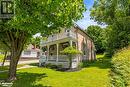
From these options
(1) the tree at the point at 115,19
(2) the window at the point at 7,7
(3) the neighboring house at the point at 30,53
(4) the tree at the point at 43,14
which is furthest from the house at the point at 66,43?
(3) the neighboring house at the point at 30,53

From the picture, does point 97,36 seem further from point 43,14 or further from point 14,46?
point 43,14

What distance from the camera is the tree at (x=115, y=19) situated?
4375 centimetres

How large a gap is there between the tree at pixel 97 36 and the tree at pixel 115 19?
35.0 m

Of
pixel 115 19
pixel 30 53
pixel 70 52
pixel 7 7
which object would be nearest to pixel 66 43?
pixel 115 19

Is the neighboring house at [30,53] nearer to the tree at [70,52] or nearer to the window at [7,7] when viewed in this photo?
the tree at [70,52]

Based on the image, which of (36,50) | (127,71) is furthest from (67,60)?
(36,50)

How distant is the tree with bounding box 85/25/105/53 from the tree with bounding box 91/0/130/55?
34951 millimetres

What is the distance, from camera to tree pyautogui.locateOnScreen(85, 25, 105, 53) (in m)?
94.3

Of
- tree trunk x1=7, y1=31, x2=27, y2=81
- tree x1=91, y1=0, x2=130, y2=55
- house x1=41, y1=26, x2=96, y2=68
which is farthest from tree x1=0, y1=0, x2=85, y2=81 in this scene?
tree x1=91, y1=0, x2=130, y2=55

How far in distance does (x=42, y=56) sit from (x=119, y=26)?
14.4m

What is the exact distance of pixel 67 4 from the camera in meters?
22.6

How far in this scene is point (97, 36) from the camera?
10238 cm

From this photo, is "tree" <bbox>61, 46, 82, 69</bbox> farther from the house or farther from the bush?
the bush

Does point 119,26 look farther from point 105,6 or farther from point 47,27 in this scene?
point 47,27
